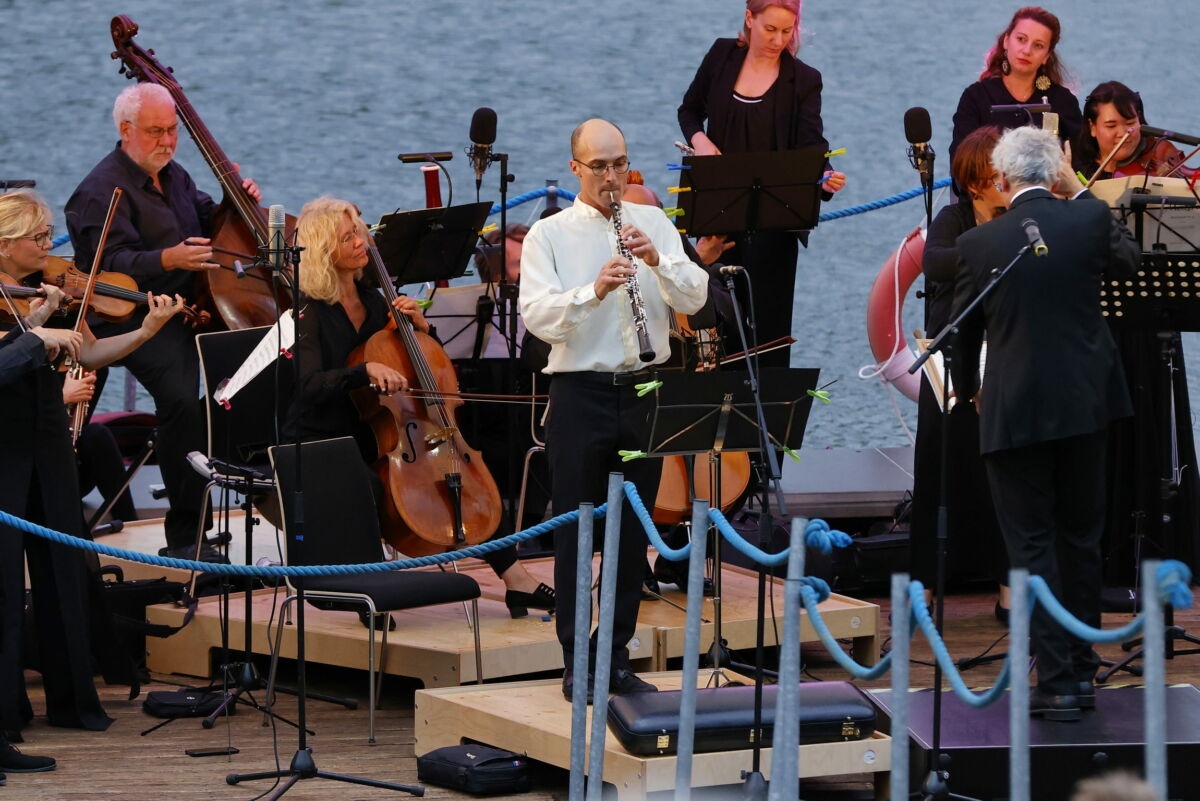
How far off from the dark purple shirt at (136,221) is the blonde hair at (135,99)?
0.13 m

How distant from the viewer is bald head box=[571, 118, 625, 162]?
407cm

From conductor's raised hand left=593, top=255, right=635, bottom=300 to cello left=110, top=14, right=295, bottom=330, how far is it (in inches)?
81.1

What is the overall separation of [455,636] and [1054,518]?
1.70m

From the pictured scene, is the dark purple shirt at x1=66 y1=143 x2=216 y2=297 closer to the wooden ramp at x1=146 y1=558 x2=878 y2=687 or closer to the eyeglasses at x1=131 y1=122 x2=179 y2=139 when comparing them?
the eyeglasses at x1=131 y1=122 x2=179 y2=139

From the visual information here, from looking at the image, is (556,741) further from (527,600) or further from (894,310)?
(894,310)

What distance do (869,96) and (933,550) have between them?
17.4ft

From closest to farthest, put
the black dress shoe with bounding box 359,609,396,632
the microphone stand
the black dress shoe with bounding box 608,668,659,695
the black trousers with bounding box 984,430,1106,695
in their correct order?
the microphone stand, the black trousers with bounding box 984,430,1106,695, the black dress shoe with bounding box 608,668,659,695, the black dress shoe with bounding box 359,609,396,632

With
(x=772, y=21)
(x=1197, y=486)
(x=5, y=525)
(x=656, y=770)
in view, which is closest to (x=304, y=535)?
(x=5, y=525)

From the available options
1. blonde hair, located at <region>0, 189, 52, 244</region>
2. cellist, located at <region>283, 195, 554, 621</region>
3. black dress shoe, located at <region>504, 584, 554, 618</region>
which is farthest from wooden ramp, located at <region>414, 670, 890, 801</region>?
blonde hair, located at <region>0, 189, 52, 244</region>

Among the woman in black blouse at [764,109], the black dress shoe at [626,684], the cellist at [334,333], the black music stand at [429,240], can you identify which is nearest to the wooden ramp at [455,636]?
the cellist at [334,333]

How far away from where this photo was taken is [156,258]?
18.2 feet

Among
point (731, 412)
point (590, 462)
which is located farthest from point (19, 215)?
point (731, 412)

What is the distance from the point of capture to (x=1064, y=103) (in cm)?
597

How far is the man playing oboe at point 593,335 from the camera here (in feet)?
13.4
